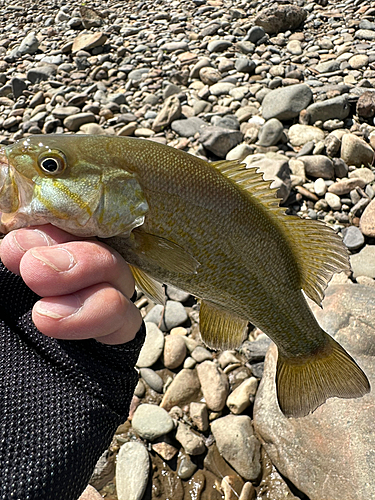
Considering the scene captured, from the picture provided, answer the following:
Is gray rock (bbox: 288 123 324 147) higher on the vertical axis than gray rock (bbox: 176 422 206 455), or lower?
higher

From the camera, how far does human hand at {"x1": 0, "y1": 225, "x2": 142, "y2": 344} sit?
1652mm

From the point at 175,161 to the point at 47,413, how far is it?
125cm

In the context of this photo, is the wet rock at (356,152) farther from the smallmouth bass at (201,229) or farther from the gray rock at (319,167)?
the smallmouth bass at (201,229)

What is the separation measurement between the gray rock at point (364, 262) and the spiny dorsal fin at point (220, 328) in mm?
2787

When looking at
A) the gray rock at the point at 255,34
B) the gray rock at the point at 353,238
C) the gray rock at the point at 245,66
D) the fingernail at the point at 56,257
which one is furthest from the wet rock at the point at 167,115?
the fingernail at the point at 56,257

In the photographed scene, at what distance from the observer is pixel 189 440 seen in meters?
3.62

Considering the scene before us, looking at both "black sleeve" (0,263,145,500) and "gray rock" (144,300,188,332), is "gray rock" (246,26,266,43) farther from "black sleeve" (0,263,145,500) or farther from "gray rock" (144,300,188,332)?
"black sleeve" (0,263,145,500)

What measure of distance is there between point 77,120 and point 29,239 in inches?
271

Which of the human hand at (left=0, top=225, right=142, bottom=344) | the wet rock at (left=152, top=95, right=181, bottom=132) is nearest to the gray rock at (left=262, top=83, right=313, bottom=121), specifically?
the wet rock at (left=152, top=95, right=181, bottom=132)

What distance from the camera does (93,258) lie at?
5.58 ft

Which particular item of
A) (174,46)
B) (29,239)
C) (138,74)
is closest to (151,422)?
(29,239)

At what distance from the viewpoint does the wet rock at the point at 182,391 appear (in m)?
3.95

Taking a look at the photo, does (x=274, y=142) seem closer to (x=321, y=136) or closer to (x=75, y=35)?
(x=321, y=136)

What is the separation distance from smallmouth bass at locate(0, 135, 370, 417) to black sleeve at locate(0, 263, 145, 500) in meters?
0.45
